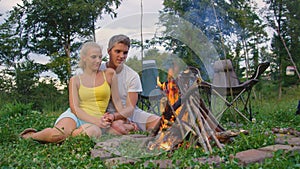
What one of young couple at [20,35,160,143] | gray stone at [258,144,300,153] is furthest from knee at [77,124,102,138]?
gray stone at [258,144,300,153]

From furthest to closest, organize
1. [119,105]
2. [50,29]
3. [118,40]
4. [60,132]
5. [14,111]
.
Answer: [50,29]
[14,111]
[60,132]
[119,105]
[118,40]

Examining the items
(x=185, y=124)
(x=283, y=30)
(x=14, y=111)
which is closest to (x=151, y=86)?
(x=185, y=124)

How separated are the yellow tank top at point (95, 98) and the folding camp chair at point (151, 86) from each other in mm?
326

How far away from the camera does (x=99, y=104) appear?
326 cm

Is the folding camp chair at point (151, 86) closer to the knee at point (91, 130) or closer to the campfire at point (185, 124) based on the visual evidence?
the campfire at point (185, 124)

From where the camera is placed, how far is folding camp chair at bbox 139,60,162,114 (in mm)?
2482

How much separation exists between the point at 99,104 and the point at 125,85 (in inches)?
11.6

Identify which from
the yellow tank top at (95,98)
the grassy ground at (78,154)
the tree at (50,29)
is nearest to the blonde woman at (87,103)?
the yellow tank top at (95,98)

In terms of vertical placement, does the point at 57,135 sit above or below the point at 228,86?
below

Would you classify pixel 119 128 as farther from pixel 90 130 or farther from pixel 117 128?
pixel 90 130

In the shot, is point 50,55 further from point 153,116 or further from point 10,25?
point 153,116

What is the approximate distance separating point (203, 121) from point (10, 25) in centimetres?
960

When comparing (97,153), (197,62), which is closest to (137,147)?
(97,153)

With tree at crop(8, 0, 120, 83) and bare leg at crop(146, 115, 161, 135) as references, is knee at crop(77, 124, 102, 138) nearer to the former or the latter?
bare leg at crop(146, 115, 161, 135)
